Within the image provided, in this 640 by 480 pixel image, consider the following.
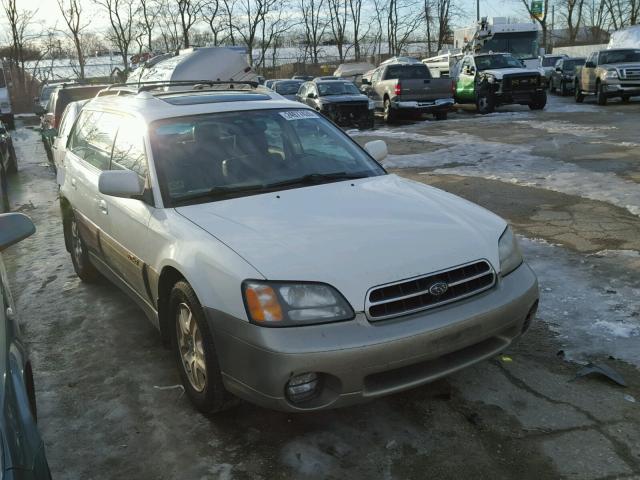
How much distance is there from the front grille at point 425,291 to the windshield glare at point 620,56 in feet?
67.8

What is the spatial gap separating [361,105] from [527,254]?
13165 millimetres

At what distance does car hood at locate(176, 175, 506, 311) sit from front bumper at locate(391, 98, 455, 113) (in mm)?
15814

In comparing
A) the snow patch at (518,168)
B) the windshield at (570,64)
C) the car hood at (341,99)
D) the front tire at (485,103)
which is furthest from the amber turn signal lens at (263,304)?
the windshield at (570,64)

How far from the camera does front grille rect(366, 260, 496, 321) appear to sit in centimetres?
273

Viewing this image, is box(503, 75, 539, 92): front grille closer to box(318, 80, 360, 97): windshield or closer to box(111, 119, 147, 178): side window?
box(318, 80, 360, 97): windshield

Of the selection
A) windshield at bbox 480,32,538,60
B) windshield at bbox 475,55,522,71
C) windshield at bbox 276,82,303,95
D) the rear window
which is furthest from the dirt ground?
windshield at bbox 480,32,538,60

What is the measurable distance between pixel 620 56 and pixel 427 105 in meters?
7.17

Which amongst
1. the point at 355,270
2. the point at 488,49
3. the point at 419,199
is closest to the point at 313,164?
the point at 419,199

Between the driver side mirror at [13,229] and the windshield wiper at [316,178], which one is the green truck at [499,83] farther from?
the driver side mirror at [13,229]

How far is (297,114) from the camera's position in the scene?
4391 millimetres

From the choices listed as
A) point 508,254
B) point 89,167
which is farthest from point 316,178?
point 89,167

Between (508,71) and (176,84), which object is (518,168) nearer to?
(176,84)

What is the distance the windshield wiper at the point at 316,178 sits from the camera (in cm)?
374

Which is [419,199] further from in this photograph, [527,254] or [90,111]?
[90,111]
